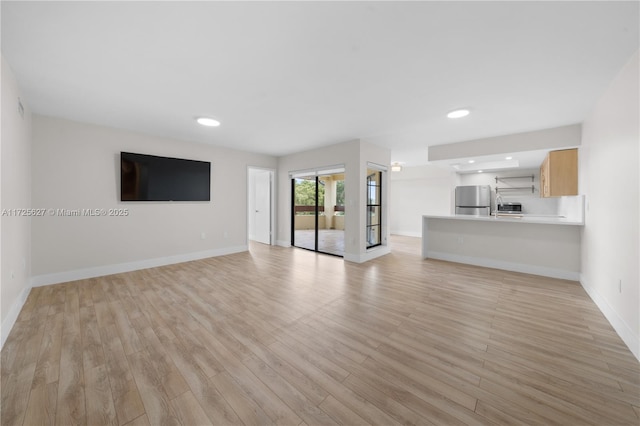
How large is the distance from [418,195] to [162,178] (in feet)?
24.6

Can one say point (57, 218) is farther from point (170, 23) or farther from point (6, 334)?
point (170, 23)

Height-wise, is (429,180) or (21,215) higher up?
(429,180)

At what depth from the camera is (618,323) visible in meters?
2.17

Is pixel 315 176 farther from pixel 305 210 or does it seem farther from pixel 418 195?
pixel 418 195

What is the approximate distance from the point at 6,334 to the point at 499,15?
455 cm

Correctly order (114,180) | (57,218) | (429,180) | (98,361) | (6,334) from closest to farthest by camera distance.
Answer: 1. (98,361)
2. (6,334)
3. (57,218)
4. (114,180)
5. (429,180)

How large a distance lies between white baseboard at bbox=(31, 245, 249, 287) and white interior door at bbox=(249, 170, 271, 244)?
1.60m

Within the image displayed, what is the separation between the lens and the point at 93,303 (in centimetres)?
276

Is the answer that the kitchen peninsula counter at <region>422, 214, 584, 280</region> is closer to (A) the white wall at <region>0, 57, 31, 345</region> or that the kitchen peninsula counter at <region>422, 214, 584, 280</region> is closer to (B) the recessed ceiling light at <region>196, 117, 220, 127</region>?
(B) the recessed ceiling light at <region>196, 117, 220, 127</region>

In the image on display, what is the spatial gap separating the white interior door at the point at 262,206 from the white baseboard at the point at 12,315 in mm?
4396

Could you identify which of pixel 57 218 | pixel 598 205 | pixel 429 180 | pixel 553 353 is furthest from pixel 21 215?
pixel 429 180

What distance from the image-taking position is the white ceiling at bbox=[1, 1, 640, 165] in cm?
153

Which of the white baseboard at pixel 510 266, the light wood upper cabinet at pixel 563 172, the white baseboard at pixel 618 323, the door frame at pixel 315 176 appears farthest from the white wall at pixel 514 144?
the white baseboard at pixel 618 323

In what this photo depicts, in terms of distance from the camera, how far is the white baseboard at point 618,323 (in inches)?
73.1
